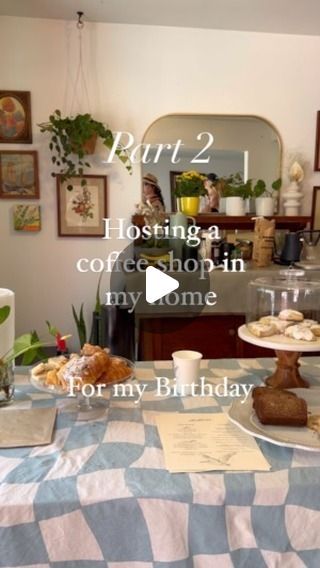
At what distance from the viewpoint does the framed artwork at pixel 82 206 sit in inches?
95.2

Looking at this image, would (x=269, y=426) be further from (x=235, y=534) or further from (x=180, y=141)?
(x=180, y=141)

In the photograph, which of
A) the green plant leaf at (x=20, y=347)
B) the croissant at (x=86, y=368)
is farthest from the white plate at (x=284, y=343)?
the green plant leaf at (x=20, y=347)

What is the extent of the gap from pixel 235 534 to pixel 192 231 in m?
1.81

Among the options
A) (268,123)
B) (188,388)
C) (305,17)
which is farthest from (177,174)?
(188,388)

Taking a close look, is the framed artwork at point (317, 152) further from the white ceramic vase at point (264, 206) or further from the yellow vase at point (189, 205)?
the yellow vase at point (189, 205)

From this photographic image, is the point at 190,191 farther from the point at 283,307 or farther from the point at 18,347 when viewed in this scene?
the point at 18,347

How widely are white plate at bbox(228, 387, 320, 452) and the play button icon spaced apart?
1.22m

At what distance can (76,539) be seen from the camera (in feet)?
2.22

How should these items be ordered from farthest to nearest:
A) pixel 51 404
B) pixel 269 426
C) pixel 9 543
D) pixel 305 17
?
1. pixel 305 17
2. pixel 51 404
3. pixel 269 426
4. pixel 9 543

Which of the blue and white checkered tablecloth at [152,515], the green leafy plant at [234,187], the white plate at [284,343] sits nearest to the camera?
the blue and white checkered tablecloth at [152,515]

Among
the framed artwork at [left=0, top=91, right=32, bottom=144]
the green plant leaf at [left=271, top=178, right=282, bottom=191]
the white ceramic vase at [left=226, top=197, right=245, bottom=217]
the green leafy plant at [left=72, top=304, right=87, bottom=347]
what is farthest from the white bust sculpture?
the framed artwork at [left=0, top=91, right=32, bottom=144]

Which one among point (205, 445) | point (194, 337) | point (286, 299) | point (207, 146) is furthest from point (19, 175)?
point (205, 445)

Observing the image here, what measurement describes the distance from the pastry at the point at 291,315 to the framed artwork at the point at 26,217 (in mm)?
1699

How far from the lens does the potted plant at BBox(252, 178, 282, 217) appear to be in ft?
8.03
